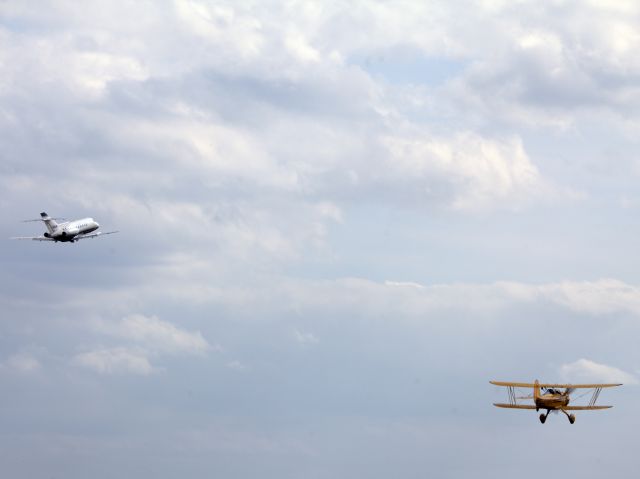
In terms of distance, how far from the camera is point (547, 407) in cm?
16462

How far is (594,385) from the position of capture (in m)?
167

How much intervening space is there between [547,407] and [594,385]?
10362mm

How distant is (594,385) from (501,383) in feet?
56.2

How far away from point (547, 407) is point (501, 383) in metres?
11.7

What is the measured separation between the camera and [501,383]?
17388 centimetres
